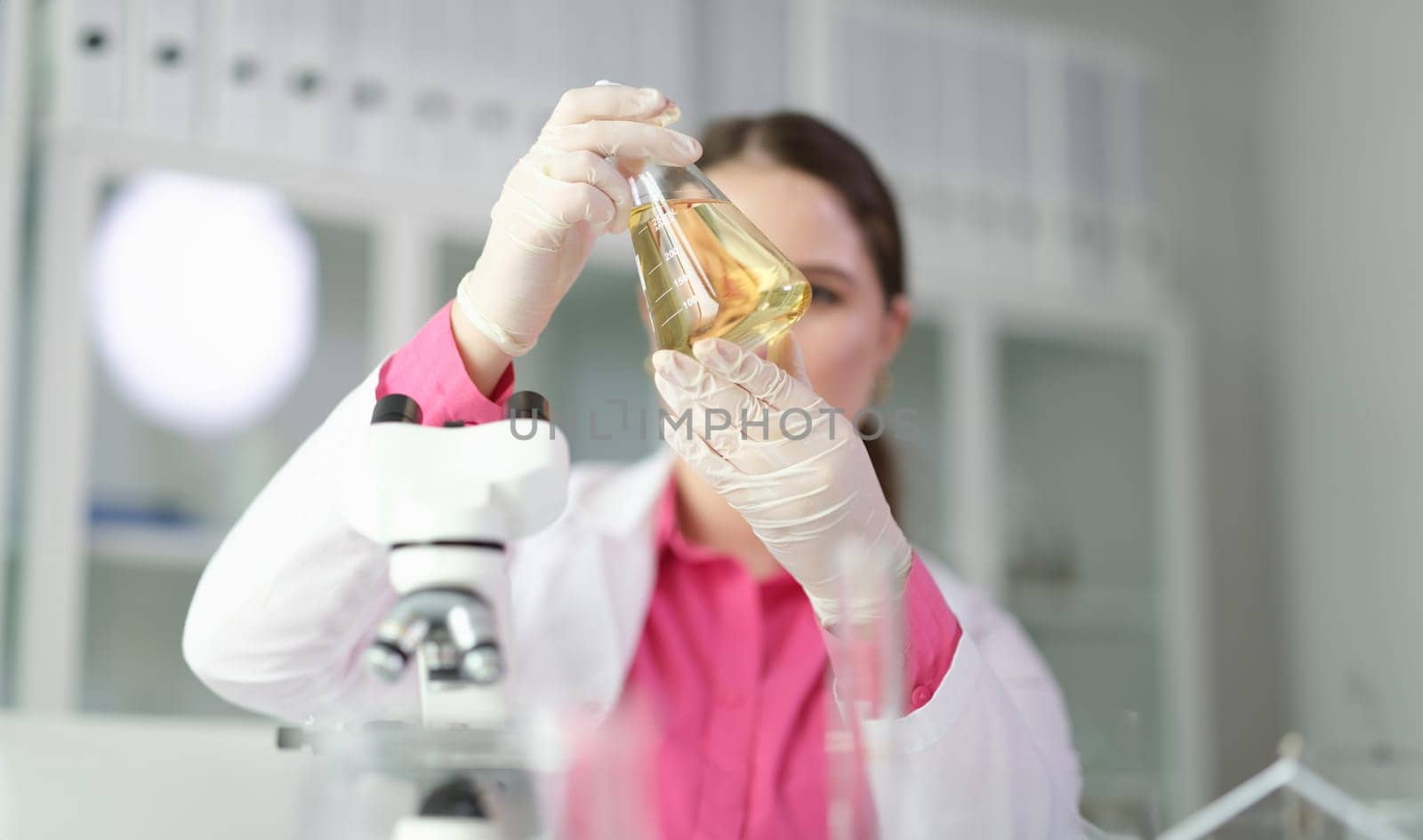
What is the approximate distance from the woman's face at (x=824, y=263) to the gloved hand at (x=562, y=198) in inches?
13.8

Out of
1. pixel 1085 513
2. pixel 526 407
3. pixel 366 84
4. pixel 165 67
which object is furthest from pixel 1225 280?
pixel 526 407

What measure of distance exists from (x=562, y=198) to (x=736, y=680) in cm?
55

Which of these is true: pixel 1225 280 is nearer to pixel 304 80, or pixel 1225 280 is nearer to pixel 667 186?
pixel 304 80

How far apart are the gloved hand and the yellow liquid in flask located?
30 mm

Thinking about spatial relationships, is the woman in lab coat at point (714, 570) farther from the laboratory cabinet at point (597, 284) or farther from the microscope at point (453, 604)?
the laboratory cabinet at point (597, 284)

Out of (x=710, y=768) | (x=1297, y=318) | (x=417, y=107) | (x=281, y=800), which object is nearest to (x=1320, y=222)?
(x=1297, y=318)

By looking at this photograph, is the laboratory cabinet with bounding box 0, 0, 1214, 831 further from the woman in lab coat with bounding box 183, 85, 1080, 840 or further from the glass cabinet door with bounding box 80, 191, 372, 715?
the woman in lab coat with bounding box 183, 85, 1080, 840

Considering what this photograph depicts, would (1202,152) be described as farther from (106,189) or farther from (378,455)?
A: (378,455)

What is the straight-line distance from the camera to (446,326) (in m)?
0.74

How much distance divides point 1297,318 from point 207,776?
8.74 feet

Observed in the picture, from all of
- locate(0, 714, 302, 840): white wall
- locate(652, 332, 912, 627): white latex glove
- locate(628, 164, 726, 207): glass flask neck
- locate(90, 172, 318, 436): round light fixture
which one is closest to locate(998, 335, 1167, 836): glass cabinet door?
locate(90, 172, 318, 436): round light fixture

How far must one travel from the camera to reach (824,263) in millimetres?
1100

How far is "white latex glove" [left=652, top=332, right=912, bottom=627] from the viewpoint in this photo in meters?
0.72

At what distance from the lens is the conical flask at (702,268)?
2.23 ft
